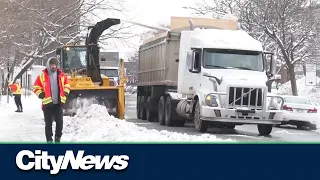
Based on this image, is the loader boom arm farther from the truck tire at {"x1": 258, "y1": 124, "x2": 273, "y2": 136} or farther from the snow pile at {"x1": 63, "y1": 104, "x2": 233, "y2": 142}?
the truck tire at {"x1": 258, "y1": 124, "x2": 273, "y2": 136}

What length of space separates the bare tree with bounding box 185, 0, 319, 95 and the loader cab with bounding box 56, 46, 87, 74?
15.3 m

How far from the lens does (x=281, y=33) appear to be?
3903 cm

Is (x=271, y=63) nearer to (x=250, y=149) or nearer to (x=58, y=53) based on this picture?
(x=58, y=53)

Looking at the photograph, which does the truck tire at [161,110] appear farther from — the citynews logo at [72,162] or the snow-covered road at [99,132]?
the citynews logo at [72,162]

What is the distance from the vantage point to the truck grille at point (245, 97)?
55.2ft

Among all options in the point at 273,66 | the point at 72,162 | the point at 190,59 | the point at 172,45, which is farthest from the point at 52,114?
the point at 172,45

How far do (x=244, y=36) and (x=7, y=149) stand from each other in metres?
13.6

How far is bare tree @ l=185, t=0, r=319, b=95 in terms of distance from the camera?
37438 millimetres

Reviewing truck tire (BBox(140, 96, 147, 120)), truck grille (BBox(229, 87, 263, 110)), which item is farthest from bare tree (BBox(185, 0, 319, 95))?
truck grille (BBox(229, 87, 263, 110))

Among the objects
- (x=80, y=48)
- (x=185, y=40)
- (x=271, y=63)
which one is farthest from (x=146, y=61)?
(x=271, y=63)

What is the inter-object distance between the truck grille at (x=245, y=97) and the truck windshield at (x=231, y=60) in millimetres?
1234

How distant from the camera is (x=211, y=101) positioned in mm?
16906

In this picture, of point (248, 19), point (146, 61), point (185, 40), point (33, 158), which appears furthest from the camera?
point (248, 19)

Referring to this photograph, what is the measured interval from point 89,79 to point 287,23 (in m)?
21.5
